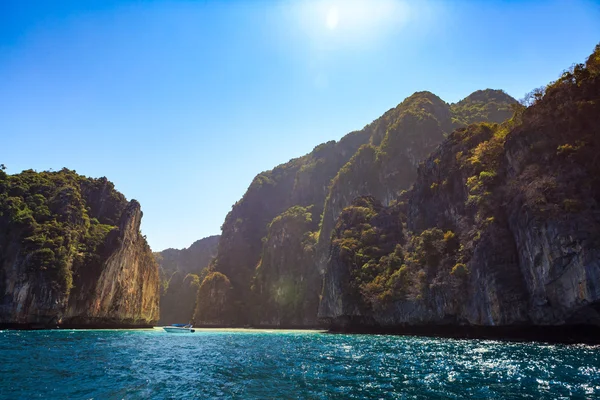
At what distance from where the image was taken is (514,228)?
4425cm

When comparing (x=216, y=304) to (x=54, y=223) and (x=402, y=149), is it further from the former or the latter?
(x=402, y=149)

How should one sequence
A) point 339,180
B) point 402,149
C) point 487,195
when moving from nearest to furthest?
1. point 487,195
2. point 402,149
3. point 339,180

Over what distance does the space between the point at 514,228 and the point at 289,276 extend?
108239 millimetres

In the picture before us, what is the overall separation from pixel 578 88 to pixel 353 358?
140 feet

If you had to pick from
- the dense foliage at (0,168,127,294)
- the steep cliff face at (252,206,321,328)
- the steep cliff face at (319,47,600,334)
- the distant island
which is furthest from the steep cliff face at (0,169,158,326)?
the steep cliff face at (319,47,600,334)

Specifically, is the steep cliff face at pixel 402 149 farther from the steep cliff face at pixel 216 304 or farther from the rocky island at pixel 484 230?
the steep cliff face at pixel 216 304

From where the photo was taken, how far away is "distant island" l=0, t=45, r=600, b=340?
1500 inches

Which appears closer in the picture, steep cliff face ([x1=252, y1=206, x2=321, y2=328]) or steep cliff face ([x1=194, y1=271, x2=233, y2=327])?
steep cliff face ([x1=252, y1=206, x2=321, y2=328])

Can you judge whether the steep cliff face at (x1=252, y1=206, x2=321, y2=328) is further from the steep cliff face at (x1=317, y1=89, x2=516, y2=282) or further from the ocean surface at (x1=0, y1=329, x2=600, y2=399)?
the ocean surface at (x1=0, y1=329, x2=600, y2=399)

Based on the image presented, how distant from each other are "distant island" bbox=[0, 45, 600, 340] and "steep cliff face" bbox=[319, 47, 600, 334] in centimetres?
16

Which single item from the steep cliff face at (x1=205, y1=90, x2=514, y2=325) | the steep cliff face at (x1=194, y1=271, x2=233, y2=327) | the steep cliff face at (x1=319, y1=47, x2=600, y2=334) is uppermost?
the steep cliff face at (x1=205, y1=90, x2=514, y2=325)

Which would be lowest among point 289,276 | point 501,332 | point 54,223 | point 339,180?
point 501,332

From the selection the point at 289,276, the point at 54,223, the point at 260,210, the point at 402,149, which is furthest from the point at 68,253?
the point at 260,210

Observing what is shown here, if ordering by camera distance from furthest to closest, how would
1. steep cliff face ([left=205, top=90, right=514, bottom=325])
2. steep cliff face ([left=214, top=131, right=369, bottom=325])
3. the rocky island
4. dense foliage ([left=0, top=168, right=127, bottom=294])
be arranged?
1. steep cliff face ([left=214, top=131, right=369, bottom=325])
2. steep cliff face ([left=205, top=90, right=514, bottom=325])
3. dense foliage ([left=0, top=168, right=127, bottom=294])
4. the rocky island
